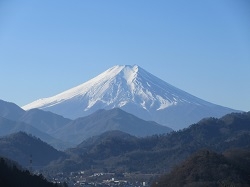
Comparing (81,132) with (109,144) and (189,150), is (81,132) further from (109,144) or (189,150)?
(189,150)

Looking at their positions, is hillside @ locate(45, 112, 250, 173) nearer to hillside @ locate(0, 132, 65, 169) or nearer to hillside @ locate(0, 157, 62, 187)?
hillside @ locate(0, 132, 65, 169)

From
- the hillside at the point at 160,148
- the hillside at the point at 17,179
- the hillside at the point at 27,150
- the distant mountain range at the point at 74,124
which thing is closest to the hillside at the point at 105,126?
the distant mountain range at the point at 74,124

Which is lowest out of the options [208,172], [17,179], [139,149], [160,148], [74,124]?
[17,179]

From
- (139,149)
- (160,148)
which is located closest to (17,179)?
(160,148)

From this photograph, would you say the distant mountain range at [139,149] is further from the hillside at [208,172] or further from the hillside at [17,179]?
the hillside at [17,179]

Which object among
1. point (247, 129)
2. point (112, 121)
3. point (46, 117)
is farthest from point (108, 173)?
point (46, 117)

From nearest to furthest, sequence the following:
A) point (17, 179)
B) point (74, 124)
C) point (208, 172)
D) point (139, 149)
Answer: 1. point (17, 179)
2. point (208, 172)
3. point (139, 149)
4. point (74, 124)

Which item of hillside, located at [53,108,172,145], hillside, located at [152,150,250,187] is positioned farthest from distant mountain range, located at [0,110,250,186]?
hillside, located at [53,108,172,145]

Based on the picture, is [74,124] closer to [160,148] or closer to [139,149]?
[139,149]
